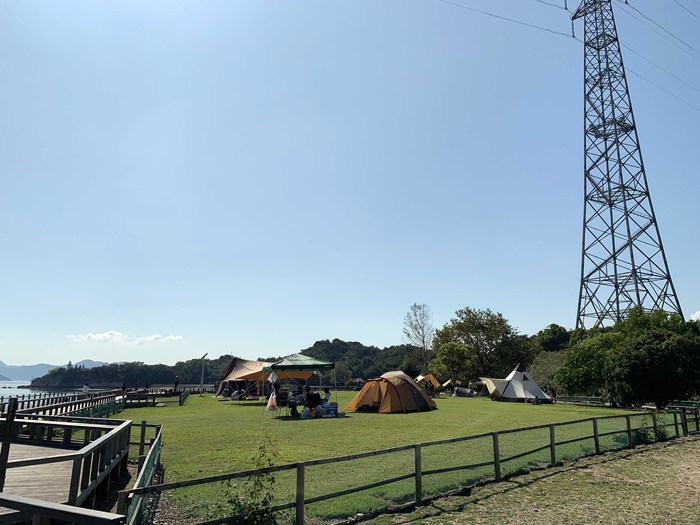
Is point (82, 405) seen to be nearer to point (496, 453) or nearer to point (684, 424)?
point (496, 453)

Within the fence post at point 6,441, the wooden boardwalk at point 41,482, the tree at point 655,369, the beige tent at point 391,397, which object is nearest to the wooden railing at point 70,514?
the fence post at point 6,441

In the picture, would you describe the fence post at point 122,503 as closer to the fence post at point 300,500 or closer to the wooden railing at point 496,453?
the wooden railing at point 496,453

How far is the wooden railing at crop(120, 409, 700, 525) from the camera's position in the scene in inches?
235

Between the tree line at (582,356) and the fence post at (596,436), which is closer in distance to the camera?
the fence post at (596,436)

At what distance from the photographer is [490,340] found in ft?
178

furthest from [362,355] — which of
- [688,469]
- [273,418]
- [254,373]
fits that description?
[688,469]

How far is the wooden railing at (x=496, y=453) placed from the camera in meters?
5.98

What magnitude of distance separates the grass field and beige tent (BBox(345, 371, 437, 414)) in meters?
2.69

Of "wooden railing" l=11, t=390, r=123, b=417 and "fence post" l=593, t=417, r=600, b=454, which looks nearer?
"fence post" l=593, t=417, r=600, b=454

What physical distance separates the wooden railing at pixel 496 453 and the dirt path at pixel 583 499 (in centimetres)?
46

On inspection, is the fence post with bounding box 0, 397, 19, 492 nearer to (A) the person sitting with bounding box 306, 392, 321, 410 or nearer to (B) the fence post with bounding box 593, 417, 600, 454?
(B) the fence post with bounding box 593, 417, 600, 454

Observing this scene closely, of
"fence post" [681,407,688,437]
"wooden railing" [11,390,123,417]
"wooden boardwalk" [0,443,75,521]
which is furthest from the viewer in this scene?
"wooden railing" [11,390,123,417]

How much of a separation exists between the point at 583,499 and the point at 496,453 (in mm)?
1776

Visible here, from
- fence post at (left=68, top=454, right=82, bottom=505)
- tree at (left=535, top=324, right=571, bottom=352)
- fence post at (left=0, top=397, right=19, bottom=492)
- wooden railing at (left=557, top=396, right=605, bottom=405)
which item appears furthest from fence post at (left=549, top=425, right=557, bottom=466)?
tree at (left=535, top=324, right=571, bottom=352)
